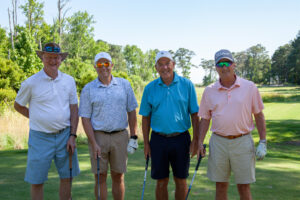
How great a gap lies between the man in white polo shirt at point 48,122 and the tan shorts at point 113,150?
291 mm

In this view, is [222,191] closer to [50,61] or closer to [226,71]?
[226,71]

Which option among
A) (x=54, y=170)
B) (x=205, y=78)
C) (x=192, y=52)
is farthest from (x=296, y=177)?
(x=205, y=78)

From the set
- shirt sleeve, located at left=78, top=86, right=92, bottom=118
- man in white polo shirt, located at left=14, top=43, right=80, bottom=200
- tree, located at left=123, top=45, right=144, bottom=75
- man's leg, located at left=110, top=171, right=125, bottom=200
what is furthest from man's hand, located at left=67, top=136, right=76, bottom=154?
tree, located at left=123, top=45, right=144, bottom=75

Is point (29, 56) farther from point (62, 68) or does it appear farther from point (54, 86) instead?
point (54, 86)

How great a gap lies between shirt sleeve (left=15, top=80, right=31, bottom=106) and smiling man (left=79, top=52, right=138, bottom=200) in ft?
1.87

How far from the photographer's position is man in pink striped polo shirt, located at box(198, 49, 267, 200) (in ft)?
9.61

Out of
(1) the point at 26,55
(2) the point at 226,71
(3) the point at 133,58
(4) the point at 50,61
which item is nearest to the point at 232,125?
(2) the point at 226,71

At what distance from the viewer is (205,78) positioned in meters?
98.1

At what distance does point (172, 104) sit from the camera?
3238mm

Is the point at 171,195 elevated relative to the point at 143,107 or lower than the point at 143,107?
lower

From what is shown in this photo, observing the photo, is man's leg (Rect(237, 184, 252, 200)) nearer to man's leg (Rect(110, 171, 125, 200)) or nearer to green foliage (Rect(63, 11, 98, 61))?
man's leg (Rect(110, 171, 125, 200))

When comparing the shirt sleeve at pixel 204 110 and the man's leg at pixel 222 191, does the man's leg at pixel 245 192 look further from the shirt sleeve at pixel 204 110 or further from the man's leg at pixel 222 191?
the shirt sleeve at pixel 204 110

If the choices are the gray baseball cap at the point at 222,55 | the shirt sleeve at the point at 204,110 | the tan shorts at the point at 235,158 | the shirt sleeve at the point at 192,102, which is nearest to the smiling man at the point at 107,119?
the shirt sleeve at the point at 192,102

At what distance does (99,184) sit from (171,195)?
1.03 m
